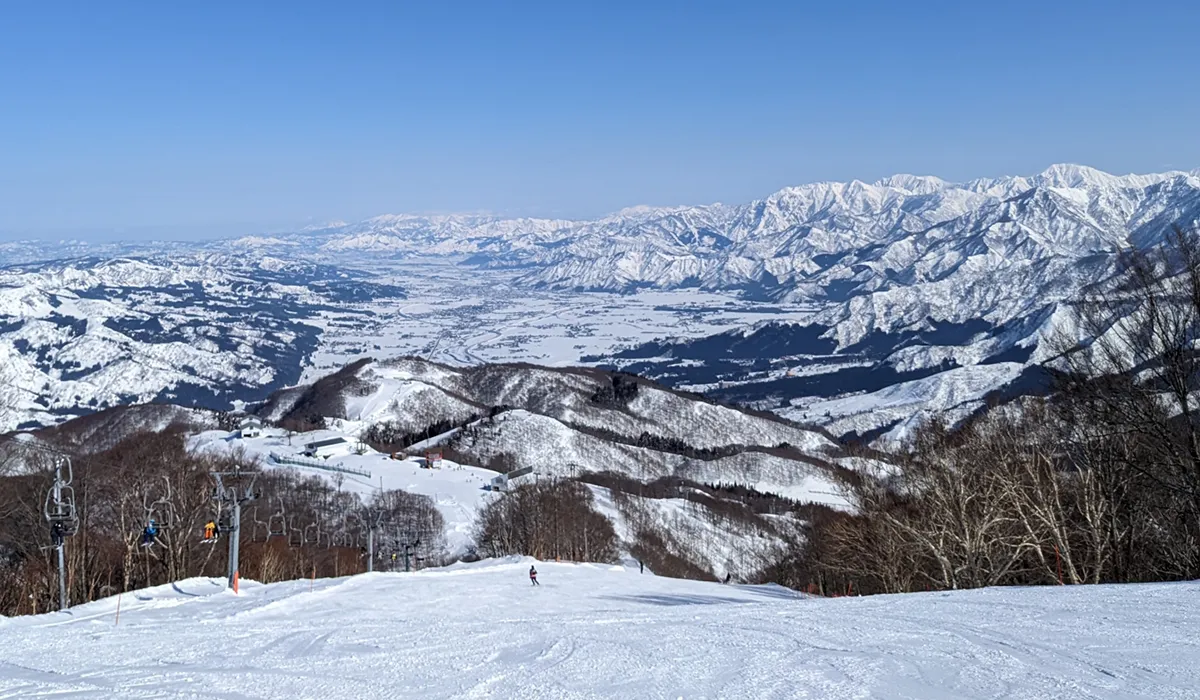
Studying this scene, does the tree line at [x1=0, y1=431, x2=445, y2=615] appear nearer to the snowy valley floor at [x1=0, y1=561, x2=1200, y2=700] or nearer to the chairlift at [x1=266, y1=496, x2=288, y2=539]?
the chairlift at [x1=266, y1=496, x2=288, y2=539]

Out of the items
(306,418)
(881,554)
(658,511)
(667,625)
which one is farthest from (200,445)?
(667,625)

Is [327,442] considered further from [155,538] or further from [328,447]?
[155,538]

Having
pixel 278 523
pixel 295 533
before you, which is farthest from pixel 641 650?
pixel 278 523

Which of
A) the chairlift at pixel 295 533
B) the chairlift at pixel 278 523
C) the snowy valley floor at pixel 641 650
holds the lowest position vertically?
the chairlift at pixel 295 533

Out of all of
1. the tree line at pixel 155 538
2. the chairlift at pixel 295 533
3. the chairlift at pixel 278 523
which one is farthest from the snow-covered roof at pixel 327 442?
the chairlift at pixel 295 533

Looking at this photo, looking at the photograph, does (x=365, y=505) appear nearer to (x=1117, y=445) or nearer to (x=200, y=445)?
(x=200, y=445)

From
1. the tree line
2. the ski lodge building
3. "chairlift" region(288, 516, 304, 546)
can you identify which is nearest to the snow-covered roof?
the ski lodge building

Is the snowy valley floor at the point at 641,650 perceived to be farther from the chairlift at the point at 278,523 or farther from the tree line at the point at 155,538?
the chairlift at the point at 278,523

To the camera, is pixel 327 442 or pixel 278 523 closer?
pixel 278 523

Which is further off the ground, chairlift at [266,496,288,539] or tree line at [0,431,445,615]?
tree line at [0,431,445,615]
